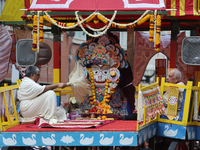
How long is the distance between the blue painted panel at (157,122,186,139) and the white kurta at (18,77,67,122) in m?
1.93

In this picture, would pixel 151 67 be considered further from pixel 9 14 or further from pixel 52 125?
pixel 52 125

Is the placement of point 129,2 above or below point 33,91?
above

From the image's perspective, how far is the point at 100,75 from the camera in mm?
7586

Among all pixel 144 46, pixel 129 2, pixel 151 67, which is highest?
pixel 129 2

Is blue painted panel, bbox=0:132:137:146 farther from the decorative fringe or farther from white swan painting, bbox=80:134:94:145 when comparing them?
the decorative fringe

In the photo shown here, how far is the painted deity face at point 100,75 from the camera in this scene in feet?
24.8

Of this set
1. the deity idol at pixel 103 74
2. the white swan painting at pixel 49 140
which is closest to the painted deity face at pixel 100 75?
the deity idol at pixel 103 74

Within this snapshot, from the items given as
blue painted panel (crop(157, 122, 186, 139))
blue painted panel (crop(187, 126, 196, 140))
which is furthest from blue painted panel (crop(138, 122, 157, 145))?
blue painted panel (crop(187, 126, 196, 140))

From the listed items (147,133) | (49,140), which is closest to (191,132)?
(147,133)

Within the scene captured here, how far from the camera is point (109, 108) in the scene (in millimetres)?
7371

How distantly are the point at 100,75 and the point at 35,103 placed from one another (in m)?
1.71

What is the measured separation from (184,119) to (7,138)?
3.00 m

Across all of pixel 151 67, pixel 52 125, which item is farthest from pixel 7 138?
pixel 151 67

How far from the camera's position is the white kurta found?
6.45 meters
